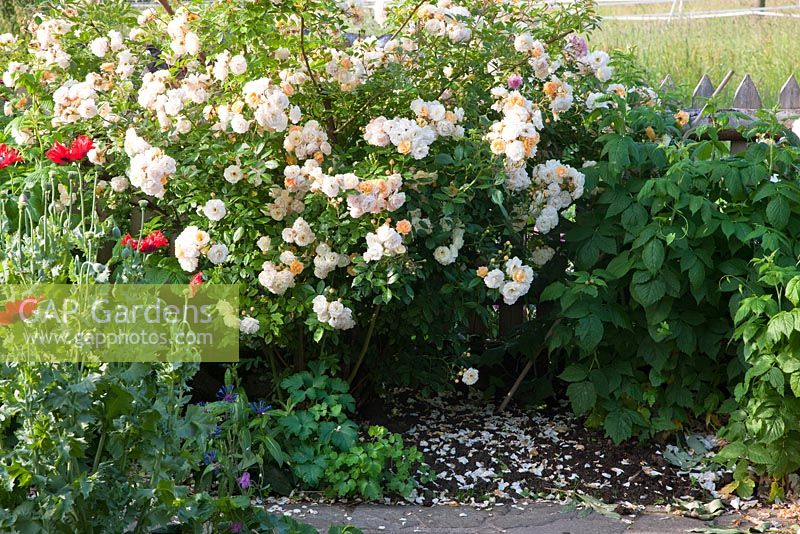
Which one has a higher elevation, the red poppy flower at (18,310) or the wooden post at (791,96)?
the wooden post at (791,96)

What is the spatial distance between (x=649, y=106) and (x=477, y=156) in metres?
1.17

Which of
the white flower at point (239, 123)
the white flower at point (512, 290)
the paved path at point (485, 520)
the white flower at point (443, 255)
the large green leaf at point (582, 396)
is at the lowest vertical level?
the paved path at point (485, 520)

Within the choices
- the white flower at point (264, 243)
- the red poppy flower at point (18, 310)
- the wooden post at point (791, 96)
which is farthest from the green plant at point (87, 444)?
the wooden post at point (791, 96)

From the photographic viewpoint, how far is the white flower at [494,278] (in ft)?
11.5

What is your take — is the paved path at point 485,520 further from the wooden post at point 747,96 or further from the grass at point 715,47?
the grass at point 715,47

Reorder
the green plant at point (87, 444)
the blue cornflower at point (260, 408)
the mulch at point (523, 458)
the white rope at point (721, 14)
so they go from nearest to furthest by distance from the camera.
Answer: the green plant at point (87, 444)
the blue cornflower at point (260, 408)
the mulch at point (523, 458)
the white rope at point (721, 14)

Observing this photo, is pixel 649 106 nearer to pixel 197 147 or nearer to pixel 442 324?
pixel 442 324

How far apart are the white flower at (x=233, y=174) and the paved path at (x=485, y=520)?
3.76ft

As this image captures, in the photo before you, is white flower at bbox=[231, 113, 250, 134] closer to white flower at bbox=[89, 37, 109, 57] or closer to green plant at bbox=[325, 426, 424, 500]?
white flower at bbox=[89, 37, 109, 57]

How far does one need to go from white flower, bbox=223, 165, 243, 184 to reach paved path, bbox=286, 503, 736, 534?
1.14m

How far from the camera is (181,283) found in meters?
3.57

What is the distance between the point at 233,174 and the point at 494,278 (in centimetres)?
97

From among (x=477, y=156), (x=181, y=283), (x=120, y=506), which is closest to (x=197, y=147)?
(x=181, y=283)

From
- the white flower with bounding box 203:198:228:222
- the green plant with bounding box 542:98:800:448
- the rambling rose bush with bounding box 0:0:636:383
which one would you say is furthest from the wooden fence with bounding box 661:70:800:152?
the white flower with bounding box 203:198:228:222
